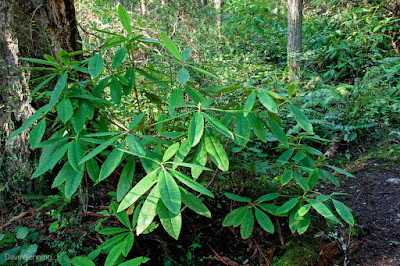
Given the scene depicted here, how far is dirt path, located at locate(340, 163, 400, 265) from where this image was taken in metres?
1.83

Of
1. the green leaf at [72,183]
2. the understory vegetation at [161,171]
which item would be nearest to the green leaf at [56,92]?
the understory vegetation at [161,171]

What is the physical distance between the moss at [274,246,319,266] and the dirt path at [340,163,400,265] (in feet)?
0.84

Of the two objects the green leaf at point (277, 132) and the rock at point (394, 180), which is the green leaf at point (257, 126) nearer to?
the green leaf at point (277, 132)

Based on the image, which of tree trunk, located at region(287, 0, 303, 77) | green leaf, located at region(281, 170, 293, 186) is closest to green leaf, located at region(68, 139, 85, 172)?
green leaf, located at region(281, 170, 293, 186)

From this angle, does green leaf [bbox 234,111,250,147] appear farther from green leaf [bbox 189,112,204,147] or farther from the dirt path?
the dirt path

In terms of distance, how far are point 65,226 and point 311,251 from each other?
5.68ft

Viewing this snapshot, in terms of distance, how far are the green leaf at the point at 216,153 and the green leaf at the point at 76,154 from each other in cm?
64

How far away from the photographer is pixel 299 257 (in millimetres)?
1790

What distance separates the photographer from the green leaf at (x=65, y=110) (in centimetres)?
137

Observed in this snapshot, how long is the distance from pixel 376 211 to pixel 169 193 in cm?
213

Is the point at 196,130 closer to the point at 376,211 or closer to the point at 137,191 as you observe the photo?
the point at 137,191

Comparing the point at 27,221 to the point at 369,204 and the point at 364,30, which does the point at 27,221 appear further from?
the point at 364,30

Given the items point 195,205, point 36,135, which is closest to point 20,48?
point 36,135

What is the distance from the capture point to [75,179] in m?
1.41
